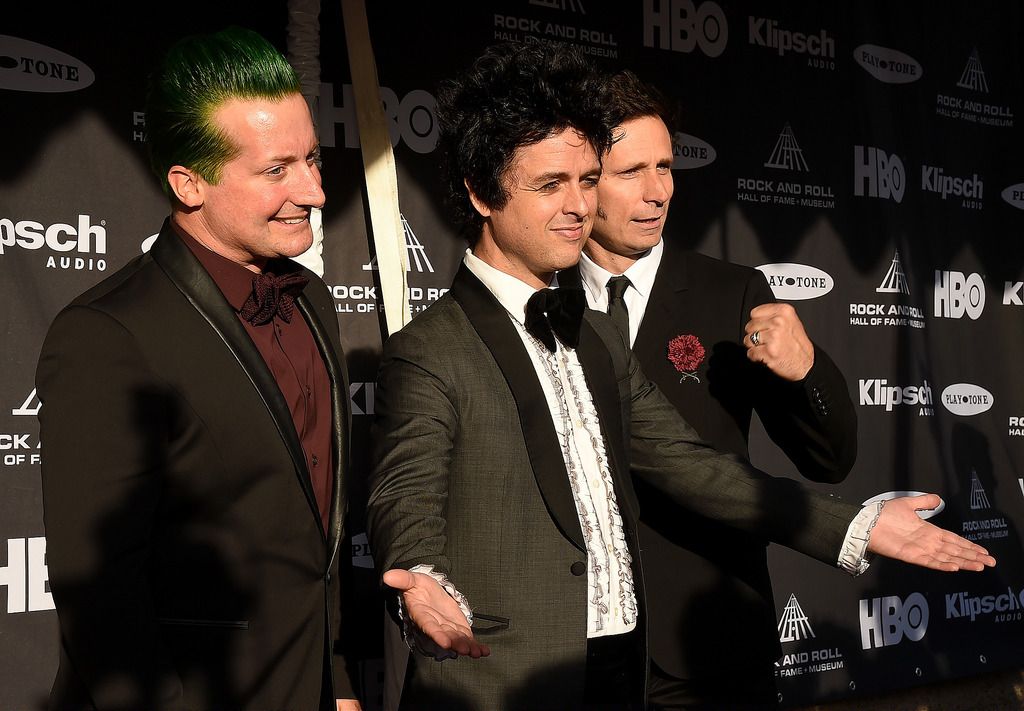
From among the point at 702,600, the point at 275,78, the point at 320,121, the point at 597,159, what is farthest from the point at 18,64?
the point at 702,600

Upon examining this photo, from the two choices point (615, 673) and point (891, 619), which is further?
point (891, 619)

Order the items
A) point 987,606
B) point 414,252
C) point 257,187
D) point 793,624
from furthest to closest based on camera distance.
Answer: point 987,606 → point 793,624 → point 414,252 → point 257,187

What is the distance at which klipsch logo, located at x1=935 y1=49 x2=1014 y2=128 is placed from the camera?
16.4 feet

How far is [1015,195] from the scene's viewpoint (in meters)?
5.20

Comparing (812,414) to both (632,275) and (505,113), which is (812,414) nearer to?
(632,275)

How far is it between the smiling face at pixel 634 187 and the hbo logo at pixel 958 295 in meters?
2.88

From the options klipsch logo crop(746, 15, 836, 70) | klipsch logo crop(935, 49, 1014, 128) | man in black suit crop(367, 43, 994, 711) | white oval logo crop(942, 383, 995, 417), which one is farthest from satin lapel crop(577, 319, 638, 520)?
klipsch logo crop(935, 49, 1014, 128)

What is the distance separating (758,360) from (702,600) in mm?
605

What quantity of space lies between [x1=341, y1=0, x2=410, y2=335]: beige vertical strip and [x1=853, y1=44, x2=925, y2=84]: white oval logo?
95.6 inches

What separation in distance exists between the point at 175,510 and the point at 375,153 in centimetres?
188

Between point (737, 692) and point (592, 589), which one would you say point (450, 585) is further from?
point (737, 692)

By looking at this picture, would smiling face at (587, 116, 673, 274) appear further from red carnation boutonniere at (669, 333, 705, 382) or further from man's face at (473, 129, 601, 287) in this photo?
man's face at (473, 129, 601, 287)

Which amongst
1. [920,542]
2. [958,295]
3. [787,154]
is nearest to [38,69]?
[920,542]

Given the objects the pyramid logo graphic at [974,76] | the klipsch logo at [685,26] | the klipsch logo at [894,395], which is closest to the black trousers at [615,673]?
the klipsch logo at [685,26]
